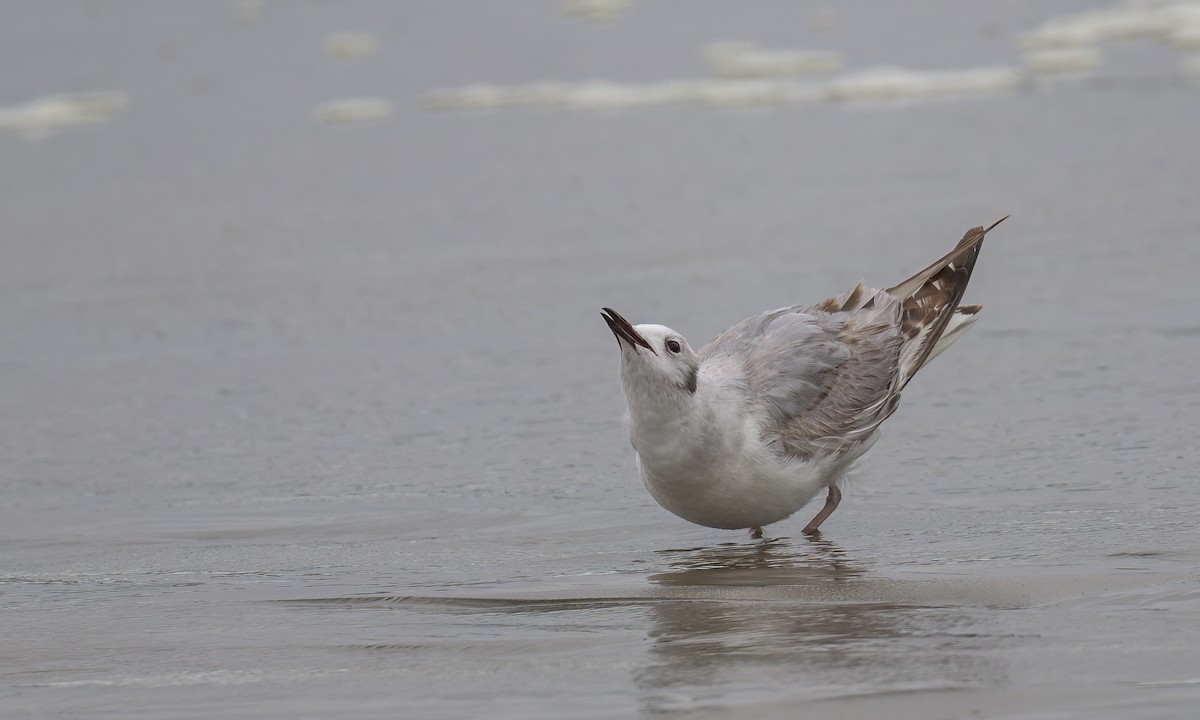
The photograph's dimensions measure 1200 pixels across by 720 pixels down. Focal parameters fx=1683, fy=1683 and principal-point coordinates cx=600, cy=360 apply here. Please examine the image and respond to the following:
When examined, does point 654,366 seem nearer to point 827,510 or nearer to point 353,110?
point 827,510

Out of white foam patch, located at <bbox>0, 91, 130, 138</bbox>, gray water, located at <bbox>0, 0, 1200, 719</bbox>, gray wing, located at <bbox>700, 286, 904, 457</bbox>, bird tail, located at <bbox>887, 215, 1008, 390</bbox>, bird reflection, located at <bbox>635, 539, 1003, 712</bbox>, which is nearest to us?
bird reflection, located at <bbox>635, 539, 1003, 712</bbox>

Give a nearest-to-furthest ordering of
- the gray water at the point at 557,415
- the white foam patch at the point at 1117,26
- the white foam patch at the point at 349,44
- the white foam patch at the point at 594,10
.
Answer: the gray water at the point at 557,415 → the white foam patch at the point at 1117,26 → the white foam patch at the point at 349,44 → the white foam patch at the point at 594,10

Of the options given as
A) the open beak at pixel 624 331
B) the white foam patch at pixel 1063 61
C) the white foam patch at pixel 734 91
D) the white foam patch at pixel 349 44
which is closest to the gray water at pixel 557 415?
the white foam patch at pixel 1063 61

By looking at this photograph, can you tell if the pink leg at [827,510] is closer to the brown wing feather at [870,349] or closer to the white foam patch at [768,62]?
the brown wing feather at [870,349]

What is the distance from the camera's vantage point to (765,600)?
4.89 meters

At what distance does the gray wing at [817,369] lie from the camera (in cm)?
574

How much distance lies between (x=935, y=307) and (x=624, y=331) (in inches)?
68.4

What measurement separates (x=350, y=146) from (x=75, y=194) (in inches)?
89.2

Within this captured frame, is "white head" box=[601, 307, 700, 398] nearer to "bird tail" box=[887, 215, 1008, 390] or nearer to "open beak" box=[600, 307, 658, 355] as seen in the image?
"open beak" box=[600, 307, 658, 355]

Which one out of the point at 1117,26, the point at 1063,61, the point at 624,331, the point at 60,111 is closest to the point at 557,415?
the point at 624,331

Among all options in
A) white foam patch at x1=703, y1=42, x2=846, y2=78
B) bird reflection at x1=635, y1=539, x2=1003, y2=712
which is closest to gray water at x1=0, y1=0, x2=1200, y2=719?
bird reflection at x1=635, y1=539, x2=1003, y2=712

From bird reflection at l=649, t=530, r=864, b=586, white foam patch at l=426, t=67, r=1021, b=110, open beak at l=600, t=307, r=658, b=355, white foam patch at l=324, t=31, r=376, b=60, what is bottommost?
bird reflection at l=649, t=530, r=864, b=586

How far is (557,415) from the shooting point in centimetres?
710

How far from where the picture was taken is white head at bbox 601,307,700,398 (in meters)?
5.28
